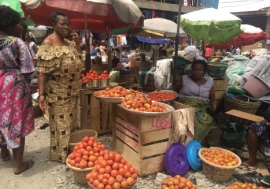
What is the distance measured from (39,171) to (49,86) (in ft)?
3.93

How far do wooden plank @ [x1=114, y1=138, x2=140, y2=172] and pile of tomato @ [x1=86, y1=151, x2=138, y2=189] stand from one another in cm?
53

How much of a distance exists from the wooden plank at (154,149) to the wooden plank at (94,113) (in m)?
1.66

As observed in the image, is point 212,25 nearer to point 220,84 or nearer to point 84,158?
point 220,84

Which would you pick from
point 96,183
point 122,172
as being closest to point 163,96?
point 122,172

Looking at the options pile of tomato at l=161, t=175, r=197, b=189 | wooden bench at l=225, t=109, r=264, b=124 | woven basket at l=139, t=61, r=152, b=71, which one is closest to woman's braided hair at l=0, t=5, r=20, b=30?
pile of tomato at l=161, t=175, r=197, b=189

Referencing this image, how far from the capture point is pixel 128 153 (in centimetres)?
329

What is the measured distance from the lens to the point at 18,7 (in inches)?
185

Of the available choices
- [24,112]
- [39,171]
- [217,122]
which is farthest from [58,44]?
[217,122]

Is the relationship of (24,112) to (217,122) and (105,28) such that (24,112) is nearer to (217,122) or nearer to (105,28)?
(217,122)

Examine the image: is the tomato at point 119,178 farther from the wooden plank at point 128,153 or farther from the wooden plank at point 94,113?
the wooden plank at point 94,113

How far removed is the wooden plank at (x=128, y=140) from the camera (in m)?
3.07

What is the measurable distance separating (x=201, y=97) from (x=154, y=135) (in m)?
1.42

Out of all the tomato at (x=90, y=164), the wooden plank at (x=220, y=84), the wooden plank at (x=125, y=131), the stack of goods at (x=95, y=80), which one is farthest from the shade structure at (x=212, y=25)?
the tomato at (x=90, y=164)

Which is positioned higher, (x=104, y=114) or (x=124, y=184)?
(x=104, y=114)
